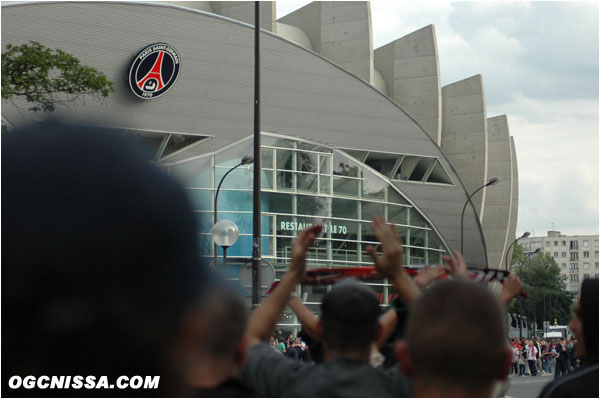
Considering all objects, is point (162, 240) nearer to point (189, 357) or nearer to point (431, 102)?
point (189, 357)

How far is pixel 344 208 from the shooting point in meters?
46.8

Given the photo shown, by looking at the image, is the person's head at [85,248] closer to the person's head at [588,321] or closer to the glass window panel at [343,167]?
the person's head at [588,321]

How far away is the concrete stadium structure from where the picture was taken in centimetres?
4184

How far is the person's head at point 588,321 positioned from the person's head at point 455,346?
2050mm

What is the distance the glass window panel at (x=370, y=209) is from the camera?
47688mm

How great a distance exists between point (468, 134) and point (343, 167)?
893 inches

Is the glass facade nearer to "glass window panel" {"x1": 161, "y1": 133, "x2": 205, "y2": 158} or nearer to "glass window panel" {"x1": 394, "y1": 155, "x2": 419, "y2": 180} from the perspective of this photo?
"glass window panel" {"x1": 161, "y1": 133, "x2": 205, "y2": 158}

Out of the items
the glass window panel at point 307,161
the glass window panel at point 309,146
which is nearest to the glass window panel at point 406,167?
the glass window panel at point 309,146

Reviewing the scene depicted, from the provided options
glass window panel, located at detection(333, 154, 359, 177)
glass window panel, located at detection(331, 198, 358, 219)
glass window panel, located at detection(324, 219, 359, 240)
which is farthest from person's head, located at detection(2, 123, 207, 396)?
glass window panel, located at detection(333, 154, 359, 177)

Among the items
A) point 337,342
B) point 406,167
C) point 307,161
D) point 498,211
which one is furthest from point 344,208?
point 337,342

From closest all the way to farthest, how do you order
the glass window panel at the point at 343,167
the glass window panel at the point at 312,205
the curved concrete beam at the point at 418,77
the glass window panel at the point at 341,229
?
1. the glass window panel at the point at 312,205
2. the glass window panel at the point at 341,229
3. the glass window panel at the point at 343,167
4. the curved concrete beam at the point at 418,77

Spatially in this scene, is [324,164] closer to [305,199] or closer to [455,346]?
[305,199]

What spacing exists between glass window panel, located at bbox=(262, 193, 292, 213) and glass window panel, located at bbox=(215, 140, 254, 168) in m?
2.29

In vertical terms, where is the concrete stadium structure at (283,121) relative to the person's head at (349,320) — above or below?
above
